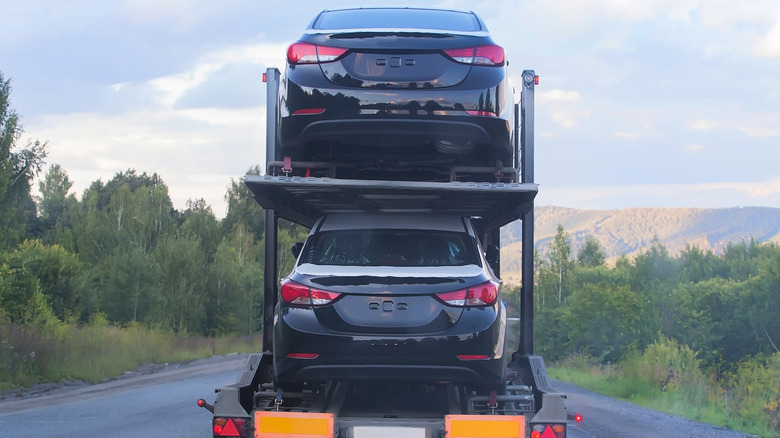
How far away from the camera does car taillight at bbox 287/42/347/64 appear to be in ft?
20.8

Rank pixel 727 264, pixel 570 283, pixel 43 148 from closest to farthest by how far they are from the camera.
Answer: pixel 43 148 < pixel 570 283 < pixel 727 264

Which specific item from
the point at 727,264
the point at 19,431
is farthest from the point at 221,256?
the point at 727,264

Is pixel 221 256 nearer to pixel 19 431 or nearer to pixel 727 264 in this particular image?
pixel 19 431

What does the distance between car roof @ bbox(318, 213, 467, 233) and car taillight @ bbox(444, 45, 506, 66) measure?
1262 mm

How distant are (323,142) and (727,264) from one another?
92150 millimetres

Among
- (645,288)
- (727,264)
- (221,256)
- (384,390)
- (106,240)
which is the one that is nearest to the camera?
(384,390)

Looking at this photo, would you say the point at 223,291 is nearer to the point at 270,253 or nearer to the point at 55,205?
the point at 270,253

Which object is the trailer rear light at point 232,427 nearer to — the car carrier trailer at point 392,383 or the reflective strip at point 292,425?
the car carrier trailer at point 392,383

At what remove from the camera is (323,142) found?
21.7 ft

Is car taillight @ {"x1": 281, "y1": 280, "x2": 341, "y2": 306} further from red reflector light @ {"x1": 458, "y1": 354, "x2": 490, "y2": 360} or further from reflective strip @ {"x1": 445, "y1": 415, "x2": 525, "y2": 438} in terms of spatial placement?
reflective strip @ {"x1": 445, "y1": 415, "x2": 525, "y2": 438}

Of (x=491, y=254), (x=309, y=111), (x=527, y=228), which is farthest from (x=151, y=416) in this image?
(x=309, y=111)

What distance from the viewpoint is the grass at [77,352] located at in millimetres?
16531

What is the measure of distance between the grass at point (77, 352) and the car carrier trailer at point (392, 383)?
10353 millimetres

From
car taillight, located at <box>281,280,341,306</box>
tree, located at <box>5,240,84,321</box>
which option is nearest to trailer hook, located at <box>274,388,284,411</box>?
car taillight, located at <box>281,280,341,306</box>
